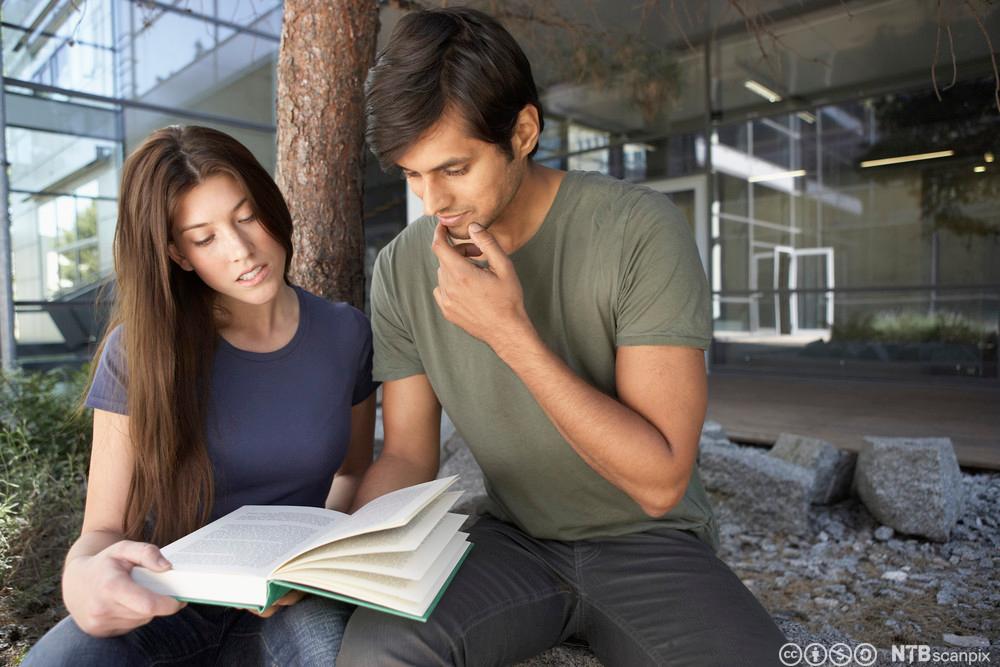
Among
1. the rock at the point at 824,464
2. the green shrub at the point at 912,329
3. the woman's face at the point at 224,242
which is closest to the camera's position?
the woman's face at the point at 224,242

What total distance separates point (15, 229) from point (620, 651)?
7.02m

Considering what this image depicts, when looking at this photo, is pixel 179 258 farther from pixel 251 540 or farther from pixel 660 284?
pixel 660 284

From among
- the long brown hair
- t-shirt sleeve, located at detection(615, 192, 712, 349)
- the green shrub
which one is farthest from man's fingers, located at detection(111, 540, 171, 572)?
the green shrub

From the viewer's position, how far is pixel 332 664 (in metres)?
1.26

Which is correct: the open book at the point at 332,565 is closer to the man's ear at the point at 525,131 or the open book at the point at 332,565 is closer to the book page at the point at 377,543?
the book page at the point at 377,543

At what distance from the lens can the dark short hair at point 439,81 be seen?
1.46 m

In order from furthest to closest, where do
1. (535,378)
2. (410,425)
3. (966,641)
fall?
(966,641)
(410,425)
(535,378)

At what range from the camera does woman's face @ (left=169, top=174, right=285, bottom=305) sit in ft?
5.22

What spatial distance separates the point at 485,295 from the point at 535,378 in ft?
0.63

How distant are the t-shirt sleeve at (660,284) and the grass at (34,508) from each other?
4.61 ft

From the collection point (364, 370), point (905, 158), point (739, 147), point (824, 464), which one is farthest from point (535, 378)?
point (739, 147)

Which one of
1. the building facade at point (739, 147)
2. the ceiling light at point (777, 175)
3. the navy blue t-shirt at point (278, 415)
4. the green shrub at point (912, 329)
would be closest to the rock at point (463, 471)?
the navy blue t-shirt at point (278, 415)

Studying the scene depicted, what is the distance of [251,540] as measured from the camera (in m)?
1.24

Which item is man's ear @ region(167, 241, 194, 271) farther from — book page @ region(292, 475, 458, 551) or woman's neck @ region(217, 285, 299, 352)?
book page @ region(292, 475, 458, 551)
